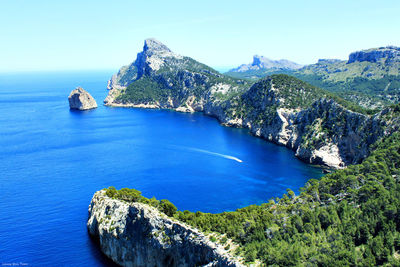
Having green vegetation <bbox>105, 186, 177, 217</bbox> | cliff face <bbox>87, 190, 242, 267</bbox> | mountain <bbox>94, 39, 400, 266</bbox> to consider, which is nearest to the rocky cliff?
mountain <bbox>94, 39, 400, 266</bbox>

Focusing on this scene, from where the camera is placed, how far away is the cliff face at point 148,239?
40469mm

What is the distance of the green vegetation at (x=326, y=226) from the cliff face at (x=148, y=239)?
2.71 metres

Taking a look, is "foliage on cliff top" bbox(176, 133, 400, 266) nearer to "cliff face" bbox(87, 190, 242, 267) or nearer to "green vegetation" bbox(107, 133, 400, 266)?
"green vegetation" bbox(107, 133, 400, 266)

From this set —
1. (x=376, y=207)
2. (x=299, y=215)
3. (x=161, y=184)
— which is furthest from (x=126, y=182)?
(x=376, y=207)

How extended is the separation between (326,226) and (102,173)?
63882 millimetres

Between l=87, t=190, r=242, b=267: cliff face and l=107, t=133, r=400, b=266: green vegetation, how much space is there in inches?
107

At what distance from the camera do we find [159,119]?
574ft

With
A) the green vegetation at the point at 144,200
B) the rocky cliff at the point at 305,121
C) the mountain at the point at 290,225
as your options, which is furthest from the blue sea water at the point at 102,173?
the green vegetation at the point at 144,200

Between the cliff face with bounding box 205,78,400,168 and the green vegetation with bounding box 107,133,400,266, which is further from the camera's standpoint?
the cliff face with bounding box 205,78,400,168

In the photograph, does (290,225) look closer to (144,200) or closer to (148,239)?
(148,239)

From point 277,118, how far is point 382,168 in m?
69.8

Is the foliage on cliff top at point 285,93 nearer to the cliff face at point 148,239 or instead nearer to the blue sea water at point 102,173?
the blue sea water at point 102,173

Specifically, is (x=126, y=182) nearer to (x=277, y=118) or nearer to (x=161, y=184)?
(x=161, y=184)

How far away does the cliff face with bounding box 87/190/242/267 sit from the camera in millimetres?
40469
